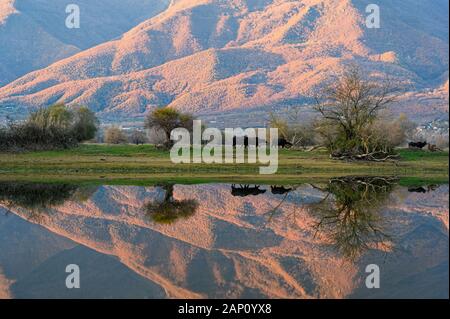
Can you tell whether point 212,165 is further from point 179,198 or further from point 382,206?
point 382,206

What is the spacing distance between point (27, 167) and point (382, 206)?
27341mm

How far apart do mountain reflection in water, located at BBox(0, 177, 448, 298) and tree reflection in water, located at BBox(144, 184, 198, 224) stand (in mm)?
59

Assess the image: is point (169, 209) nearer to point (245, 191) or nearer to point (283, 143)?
point (245, 191)

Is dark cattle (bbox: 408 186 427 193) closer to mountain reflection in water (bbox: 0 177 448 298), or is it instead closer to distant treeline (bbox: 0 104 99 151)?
mountain reflection in water (bbox: 0 177 448 298)

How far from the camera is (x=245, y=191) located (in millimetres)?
36219

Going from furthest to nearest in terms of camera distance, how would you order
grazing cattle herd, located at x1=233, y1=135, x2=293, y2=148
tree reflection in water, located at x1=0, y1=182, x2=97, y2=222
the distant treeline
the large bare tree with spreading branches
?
grazing cattle herd, located at x1=233, y1=135, x2=293, y2=148, the distant treeline, the large bare tree with spreading branches, tree reflection in water, located at x1=0, y1=182, x2=97, y2=222

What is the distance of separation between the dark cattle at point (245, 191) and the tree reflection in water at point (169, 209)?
14.4 feet

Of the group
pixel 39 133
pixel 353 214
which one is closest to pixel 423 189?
pixel 353 214

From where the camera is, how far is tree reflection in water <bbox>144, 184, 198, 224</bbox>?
2597 cm

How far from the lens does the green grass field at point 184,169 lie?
136 feet

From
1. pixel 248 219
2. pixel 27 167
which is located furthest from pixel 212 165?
pixel 248 219

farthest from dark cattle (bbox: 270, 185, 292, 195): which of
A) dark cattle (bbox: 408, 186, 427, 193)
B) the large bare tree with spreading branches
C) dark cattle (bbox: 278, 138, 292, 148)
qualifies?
dark cattle (bbox: 278, 138, 292, 148)

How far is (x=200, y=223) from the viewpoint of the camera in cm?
2467

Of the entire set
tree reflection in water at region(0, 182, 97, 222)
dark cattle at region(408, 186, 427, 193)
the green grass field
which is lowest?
tree reflection in water at region(0, 182, 97, 222)
